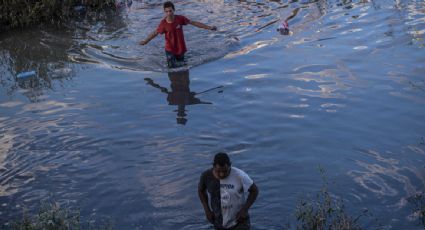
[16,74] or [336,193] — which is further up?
[16,74]

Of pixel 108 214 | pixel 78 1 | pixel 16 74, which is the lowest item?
pixel 108 214

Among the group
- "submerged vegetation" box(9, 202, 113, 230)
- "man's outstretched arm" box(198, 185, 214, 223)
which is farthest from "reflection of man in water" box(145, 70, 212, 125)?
"man's outstretched arm" box(198, 185, 214, 223)

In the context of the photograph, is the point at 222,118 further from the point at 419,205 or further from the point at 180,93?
the point at 419,205

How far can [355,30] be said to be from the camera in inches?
514

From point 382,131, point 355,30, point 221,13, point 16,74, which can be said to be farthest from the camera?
point 221,13

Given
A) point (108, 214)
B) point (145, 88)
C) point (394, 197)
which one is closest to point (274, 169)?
point (394, 197)

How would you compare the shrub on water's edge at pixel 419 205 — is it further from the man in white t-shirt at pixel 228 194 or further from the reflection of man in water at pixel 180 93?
the reflection of man in water at pixel 180 93

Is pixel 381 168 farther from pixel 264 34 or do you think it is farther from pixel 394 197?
pixel 264 34

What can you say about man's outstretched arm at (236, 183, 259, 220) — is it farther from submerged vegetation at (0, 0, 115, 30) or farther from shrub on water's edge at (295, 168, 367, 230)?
submerged vegetation at (0, 0, 115, 30)

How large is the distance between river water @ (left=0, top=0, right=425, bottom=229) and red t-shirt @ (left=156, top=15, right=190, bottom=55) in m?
0.49

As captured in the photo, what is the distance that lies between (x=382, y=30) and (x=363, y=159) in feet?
18.4

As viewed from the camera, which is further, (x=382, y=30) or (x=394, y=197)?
(x=382, y=30)

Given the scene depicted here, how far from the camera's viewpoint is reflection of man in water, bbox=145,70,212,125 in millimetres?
10023

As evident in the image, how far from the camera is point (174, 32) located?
1170 cm
